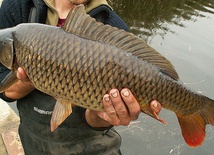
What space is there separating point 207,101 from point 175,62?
3513mm

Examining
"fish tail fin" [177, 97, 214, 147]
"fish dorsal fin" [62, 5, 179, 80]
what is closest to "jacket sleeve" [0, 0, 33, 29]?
"fish dorsal fin" [62, 5, 179, 80]

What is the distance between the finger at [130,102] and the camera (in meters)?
1.17

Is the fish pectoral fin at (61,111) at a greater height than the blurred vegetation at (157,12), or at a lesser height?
greater

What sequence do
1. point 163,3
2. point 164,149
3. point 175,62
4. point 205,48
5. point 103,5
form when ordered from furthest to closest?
point 163,3, point 205,48, point 175,62, point 164,149, point 103,5

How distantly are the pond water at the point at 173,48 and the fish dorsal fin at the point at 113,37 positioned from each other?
0.64 metres

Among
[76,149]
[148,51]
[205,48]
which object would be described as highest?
[148,51]

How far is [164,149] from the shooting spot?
2.84 m

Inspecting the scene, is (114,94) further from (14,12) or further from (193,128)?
(14,12)

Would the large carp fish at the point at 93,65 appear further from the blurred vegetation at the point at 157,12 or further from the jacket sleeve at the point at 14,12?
the blurred vegetation at the point at 157,12

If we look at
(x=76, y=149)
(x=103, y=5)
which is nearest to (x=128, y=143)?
(x=76, y=149)

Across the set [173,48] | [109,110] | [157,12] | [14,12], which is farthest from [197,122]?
[157,12]

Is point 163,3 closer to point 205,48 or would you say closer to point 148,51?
point 205,48

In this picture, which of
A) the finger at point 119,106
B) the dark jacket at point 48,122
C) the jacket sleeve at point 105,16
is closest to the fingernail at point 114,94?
the finger at point 119,106

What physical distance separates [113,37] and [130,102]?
0.92ft
